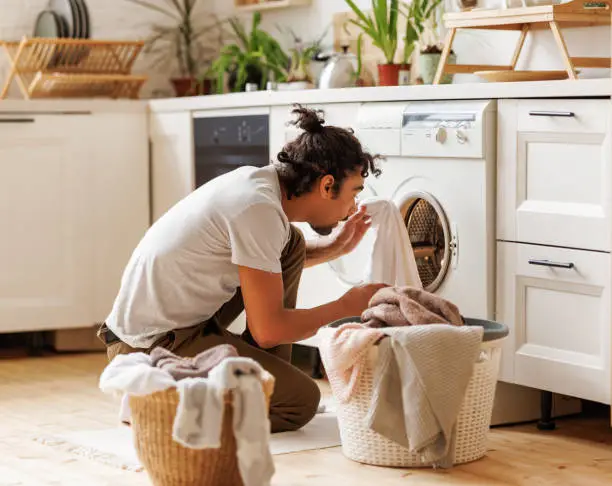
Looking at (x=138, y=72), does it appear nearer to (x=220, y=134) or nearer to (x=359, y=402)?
(x=220, y=134)

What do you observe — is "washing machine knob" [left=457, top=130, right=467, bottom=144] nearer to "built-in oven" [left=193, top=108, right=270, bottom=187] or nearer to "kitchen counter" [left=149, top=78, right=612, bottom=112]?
"kitchen counter" [left=149, top=78, right=612, bottom=112]

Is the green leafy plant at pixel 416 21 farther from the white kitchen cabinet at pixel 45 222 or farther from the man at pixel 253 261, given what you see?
the white kitchen cabinet at pixel 45 222

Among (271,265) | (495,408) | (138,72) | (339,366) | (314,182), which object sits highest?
(138,72)

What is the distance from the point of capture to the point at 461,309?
3057 millimetres

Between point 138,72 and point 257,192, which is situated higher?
point 138,72

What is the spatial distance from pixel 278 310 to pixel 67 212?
182 centimetres

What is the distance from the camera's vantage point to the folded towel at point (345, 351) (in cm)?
253

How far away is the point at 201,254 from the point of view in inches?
109

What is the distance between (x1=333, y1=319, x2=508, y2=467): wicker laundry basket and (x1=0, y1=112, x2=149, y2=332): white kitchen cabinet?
186 cm

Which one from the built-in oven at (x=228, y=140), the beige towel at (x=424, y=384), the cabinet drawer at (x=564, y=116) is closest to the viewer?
the beige towel at (x=424, y=384)

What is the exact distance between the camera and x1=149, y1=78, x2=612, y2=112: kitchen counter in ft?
8.99

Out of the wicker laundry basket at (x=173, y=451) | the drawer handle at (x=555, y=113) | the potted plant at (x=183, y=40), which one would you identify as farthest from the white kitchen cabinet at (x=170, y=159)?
the wicker laundry basket at (x=173, y=451)

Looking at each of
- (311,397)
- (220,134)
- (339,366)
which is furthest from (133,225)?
(339,366)

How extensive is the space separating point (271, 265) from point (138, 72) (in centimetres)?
254
